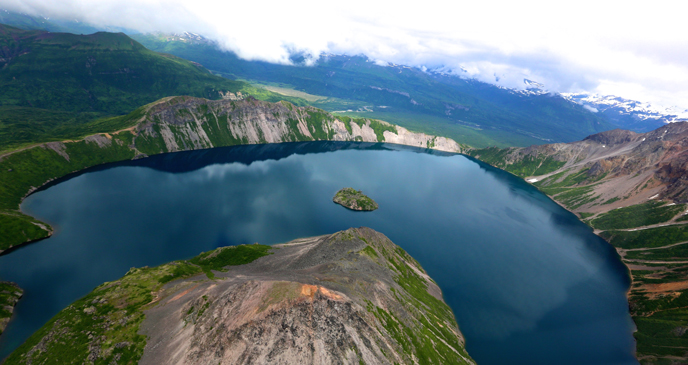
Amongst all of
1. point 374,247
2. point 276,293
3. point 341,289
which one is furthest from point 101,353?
point 374,247

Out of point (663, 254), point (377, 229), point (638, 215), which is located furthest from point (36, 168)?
point (638, 215)

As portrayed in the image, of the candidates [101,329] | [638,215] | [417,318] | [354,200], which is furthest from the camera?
[638,215]

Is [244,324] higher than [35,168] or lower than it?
higher

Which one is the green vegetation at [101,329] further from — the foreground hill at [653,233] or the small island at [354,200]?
the foreground hill at [653,233]

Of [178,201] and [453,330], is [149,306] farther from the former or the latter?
[178,201]

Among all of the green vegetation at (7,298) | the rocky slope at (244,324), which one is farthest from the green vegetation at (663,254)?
the green vegetation at (7,298)

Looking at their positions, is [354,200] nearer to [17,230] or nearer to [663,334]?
[663,334]

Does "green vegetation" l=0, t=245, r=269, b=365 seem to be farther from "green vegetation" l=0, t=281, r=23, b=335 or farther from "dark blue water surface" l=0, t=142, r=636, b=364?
"green vegetation" l=0, t=281, r=23, b=335

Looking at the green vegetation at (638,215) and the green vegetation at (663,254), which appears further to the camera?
the green vegetation at (638,215)
